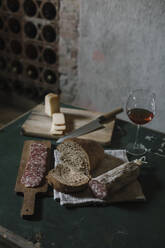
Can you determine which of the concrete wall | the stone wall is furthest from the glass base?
the stone wall

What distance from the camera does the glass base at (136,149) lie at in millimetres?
1400

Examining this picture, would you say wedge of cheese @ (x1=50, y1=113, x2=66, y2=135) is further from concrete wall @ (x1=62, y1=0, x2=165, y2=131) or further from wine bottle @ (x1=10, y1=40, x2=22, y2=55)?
wine bottle @ (x1=10, y1=40, x2=22, y2=55)

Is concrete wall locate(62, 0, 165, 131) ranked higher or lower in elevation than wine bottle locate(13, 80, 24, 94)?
higher

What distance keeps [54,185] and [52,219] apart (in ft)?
0.47

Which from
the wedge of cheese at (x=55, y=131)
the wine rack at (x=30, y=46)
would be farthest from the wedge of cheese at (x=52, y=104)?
the wine rack at (x=30, y=46)

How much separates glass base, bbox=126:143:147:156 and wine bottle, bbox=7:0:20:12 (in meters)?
2.29

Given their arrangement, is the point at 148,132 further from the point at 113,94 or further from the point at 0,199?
the point at 113,94

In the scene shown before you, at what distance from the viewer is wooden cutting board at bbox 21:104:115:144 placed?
1.49 m

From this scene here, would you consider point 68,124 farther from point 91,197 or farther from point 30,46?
point 30,46

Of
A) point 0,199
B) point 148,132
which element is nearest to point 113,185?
point 0,199

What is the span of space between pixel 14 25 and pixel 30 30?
225 mm

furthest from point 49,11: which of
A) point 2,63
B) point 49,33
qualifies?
point 2,63

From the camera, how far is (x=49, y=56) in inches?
120

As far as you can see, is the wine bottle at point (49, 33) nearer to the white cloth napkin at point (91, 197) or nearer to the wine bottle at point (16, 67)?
the wine bottle at point (16, 67)
